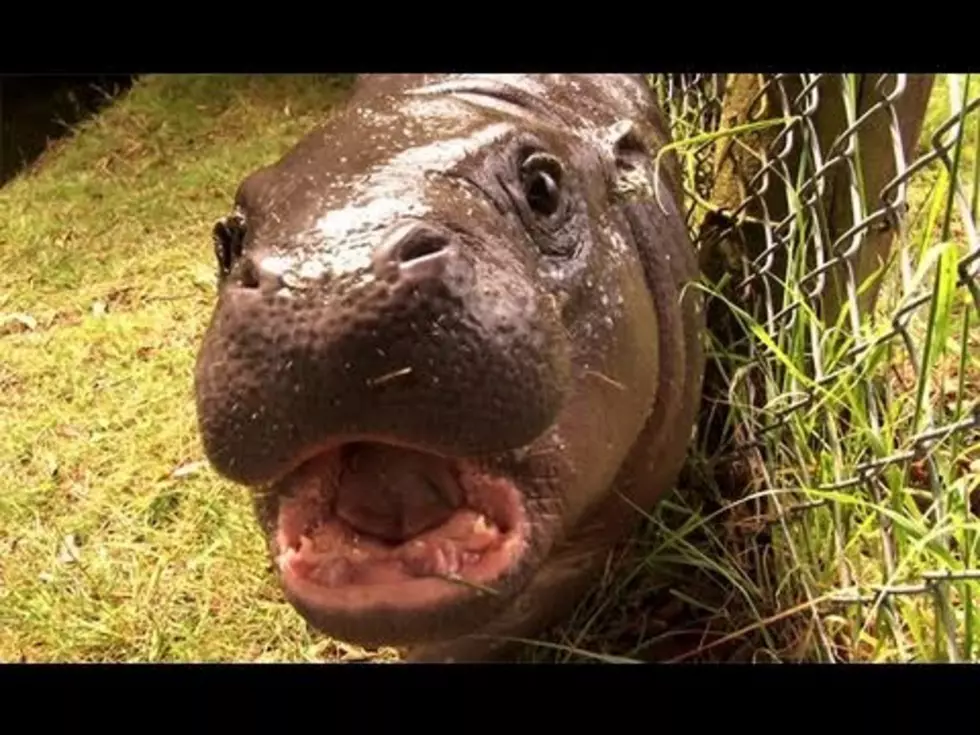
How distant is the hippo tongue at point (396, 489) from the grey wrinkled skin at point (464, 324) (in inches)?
1.9

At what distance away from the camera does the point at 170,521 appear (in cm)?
199

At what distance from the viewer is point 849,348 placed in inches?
64.5

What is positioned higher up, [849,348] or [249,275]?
[249,275]

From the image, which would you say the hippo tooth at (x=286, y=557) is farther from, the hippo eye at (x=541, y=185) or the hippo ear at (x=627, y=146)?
the hippo ear at (x=627, y=146)

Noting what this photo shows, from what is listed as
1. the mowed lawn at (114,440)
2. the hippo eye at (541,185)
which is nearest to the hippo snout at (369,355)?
the hippo eye at (541,185)

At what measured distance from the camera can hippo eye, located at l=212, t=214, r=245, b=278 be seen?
4.37 ft

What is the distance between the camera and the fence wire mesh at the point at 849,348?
1.33 metres

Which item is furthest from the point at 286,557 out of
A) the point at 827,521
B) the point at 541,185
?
the point at 827,521

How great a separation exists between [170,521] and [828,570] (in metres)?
0.94

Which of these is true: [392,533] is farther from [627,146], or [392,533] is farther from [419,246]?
[627,146]

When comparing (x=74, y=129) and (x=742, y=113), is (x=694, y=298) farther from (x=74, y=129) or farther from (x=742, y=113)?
(x=74, y=129)

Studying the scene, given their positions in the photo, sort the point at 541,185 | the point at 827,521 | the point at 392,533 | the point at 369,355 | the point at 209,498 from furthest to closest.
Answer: the point at 209,498 < the point at 827,521 < the point at 541,185 < the point at 392,533 < the point at 369,355

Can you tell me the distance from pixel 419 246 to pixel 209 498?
3.09 ft

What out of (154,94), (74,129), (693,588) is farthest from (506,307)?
(154,94)
